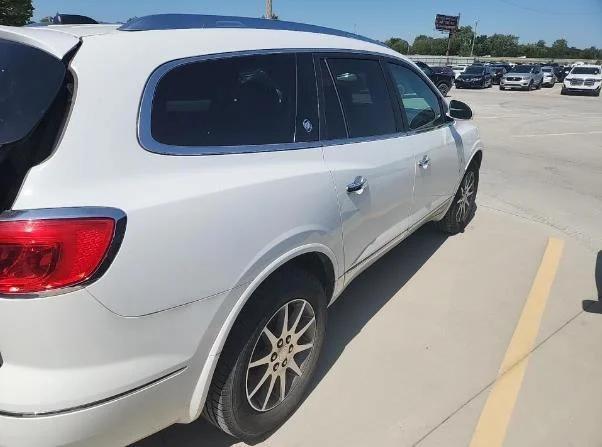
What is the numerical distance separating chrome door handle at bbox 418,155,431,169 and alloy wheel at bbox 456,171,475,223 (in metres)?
1.42

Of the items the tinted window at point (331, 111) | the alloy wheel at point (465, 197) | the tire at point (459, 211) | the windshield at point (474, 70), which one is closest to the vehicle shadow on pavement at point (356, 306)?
the tire at point (459, 211)

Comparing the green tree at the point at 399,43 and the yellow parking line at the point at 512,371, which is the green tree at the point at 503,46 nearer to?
the green tree at the point at 399,43

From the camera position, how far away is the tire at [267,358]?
→ 2.08 meters

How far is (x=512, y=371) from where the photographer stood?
2.98 m

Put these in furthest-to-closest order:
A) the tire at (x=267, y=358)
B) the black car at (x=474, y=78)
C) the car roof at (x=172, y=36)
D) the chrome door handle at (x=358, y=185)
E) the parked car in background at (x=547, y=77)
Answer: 1. the parked car in background at (x=547, y=77)
2. the black car at (x=474, y=78)
3. the chrome door handle at (x=358, y=185)
4. the tire at (x=267, y=358)
5. the car roof at (x=172, y=36)

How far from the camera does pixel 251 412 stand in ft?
7.45

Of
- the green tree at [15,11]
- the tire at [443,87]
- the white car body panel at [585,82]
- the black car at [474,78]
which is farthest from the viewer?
the black car at [474,78]

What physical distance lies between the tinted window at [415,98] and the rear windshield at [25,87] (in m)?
2.37

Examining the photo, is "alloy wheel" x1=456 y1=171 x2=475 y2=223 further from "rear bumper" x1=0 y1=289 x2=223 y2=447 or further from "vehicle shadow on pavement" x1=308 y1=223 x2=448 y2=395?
"rear bumper" x1=0 y1=289 x2=223 y2=447

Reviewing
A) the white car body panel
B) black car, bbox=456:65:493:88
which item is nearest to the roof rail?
the white car body panel

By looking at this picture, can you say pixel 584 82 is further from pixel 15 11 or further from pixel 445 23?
pixel 445 23

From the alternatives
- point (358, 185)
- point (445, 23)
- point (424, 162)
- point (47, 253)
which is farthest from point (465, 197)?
point (445, 23)

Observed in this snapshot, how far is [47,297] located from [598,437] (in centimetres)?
258

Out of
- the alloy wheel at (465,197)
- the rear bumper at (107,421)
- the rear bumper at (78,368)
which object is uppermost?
the rear bumper at (78,368)
